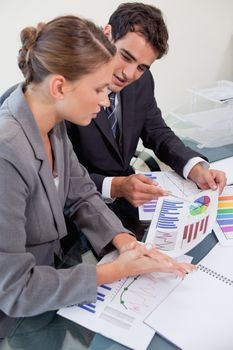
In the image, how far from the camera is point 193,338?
2.16 ft

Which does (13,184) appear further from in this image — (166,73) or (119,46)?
(166,73)

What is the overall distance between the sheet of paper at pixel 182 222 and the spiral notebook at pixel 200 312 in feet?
0.27

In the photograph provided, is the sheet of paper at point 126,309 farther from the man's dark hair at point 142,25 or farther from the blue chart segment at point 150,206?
the man's dark hair at point 142,25

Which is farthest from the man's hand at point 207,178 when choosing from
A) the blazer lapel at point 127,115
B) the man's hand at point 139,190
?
the blazer lapel at point 127,115

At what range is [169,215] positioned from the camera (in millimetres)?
1016

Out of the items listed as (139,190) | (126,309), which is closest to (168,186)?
(139,190)

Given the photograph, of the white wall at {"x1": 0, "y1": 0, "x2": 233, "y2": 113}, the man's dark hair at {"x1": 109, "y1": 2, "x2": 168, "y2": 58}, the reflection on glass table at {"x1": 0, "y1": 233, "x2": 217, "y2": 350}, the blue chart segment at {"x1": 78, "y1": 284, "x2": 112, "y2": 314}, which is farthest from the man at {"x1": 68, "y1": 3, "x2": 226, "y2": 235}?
the white wall at {"x1": 0, "y1": 0, "x2": 233, "y2": 113}

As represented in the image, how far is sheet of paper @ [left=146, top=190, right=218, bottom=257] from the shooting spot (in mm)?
899

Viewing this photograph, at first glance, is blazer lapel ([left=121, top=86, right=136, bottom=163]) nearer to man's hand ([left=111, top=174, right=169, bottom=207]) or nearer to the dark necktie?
the dark necktie

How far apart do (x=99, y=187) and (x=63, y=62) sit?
57 centimetres

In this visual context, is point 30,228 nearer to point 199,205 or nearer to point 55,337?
point 55,337

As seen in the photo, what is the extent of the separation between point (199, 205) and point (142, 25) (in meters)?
0.62

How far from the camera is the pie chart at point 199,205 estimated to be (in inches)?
40.2

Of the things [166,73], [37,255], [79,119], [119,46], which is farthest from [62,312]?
[166,73]
